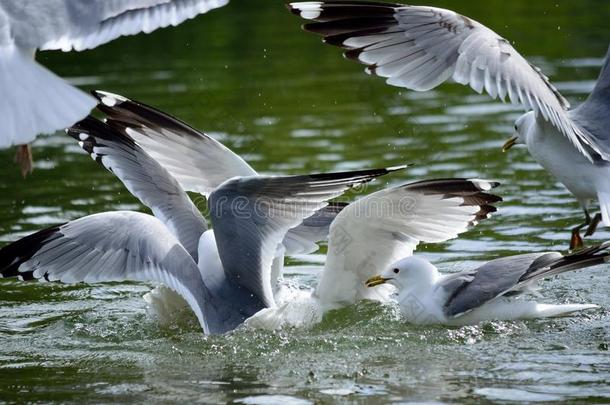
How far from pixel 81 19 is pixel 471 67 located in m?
1.96

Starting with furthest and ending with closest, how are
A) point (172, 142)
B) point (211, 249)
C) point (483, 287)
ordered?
1. point (172, 142)
2. point (211, 249)
3. point (483, 287)

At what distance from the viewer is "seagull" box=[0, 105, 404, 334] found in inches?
230

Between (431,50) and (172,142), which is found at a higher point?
(431,50)

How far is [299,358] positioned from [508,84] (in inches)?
67.9

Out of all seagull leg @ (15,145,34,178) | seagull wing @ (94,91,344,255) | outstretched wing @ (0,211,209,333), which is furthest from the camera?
seagull wing @ (94,91,344,255)

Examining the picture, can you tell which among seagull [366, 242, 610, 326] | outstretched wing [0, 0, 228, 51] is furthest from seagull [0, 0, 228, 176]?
seagull [366, 242, 610, 326]

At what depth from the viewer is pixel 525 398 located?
15.5ft

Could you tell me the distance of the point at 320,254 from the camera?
7.86m

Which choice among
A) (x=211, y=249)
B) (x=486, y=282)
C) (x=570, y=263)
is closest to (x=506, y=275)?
(x=486, y=282)

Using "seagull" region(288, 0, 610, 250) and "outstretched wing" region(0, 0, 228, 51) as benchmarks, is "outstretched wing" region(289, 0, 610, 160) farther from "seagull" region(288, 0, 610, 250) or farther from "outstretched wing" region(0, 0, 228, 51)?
"outstretched wing" region(0, 0, 228, 51)

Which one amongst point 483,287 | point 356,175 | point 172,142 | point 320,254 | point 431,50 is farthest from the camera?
point 320,254

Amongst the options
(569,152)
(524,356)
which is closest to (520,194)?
(569,152)

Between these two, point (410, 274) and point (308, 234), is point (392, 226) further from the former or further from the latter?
point (308, 234)

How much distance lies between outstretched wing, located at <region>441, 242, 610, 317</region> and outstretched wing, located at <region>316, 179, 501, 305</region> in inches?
15.0
